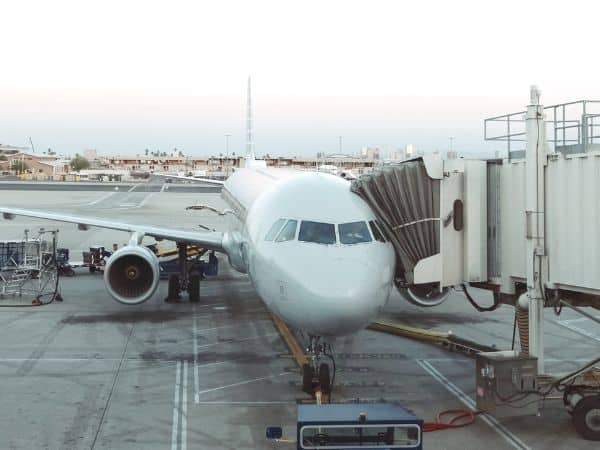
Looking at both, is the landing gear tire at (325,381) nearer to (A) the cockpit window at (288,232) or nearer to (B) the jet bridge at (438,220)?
(B) the jet bridge at (438,220)

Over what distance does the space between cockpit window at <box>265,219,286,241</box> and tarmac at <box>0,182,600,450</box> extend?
294 centimetres

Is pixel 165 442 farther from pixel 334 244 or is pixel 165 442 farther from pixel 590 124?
pixel 590 124

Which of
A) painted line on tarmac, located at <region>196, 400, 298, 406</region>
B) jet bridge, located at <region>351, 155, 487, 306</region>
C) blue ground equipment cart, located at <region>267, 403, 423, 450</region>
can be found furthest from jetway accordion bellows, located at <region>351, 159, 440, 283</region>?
blue ground equipment cart, located at <region>267, 403, 423, 450</region>

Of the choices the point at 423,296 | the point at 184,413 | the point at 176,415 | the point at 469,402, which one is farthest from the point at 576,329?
the point at 176,415

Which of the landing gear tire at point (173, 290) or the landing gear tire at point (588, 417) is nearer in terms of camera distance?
the landing gear tire at point (588, 417)

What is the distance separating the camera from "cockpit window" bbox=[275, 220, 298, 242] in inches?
545

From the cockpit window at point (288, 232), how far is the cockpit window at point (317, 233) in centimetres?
17

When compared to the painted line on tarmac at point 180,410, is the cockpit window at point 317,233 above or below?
above

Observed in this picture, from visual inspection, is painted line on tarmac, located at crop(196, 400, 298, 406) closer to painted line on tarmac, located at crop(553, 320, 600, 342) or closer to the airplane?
the airplane

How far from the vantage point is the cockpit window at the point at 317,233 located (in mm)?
13352

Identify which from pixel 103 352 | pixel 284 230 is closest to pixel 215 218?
pixel 103 352

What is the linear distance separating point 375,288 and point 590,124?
4728mm

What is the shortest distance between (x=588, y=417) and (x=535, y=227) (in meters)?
3.16

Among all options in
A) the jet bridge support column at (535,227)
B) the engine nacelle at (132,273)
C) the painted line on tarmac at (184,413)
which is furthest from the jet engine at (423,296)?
the engine nacelle at (132,273)
